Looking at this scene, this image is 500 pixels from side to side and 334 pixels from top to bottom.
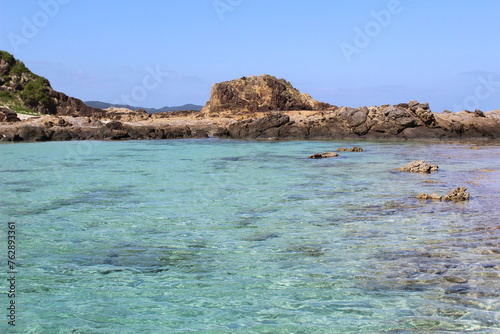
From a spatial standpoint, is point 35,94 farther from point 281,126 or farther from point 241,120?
point 281,126

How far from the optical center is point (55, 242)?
8.29 meters

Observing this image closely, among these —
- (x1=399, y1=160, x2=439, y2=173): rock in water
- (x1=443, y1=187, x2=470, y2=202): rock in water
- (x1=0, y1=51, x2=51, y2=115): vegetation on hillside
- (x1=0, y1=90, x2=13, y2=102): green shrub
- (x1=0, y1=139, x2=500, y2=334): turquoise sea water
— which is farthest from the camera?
(x1=0, y1=51, x2=51, y2=115): vegetation on hillside

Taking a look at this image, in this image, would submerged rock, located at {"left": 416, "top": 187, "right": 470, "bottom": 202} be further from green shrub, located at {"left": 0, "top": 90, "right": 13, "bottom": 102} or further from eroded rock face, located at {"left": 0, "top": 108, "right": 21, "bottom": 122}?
green shrub, located at {"left": 0, "top": 90, "right": 13, "bottom": 102}

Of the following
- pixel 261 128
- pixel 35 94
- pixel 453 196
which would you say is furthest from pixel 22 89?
pixel 453 196

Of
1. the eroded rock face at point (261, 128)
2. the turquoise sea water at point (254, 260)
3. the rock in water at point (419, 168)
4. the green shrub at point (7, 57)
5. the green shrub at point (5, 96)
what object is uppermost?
the green shrub at point (7, 57)

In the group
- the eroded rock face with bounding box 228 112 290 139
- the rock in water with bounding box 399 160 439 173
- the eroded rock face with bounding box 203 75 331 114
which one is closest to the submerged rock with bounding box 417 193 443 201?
the rock in water with bounding box 399 160 439 173

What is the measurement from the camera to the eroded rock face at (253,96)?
211 feet

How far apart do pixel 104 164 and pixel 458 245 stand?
18.2 meters

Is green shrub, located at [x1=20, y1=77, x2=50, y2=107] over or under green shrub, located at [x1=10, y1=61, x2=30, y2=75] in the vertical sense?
under

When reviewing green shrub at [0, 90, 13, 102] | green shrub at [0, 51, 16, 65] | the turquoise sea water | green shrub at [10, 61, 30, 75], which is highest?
green shrub at [0, 51, 16, 65]

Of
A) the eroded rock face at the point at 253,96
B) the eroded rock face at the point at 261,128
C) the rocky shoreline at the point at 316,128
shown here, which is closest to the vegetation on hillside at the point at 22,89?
the rocky shoreline at the point at 316,128

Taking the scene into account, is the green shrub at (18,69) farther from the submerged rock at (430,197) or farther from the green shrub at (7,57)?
the submerged rock at (430,197)

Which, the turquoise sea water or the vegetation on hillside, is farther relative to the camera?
the vegetation on hillside

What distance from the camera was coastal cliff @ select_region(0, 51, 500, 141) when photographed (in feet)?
144
